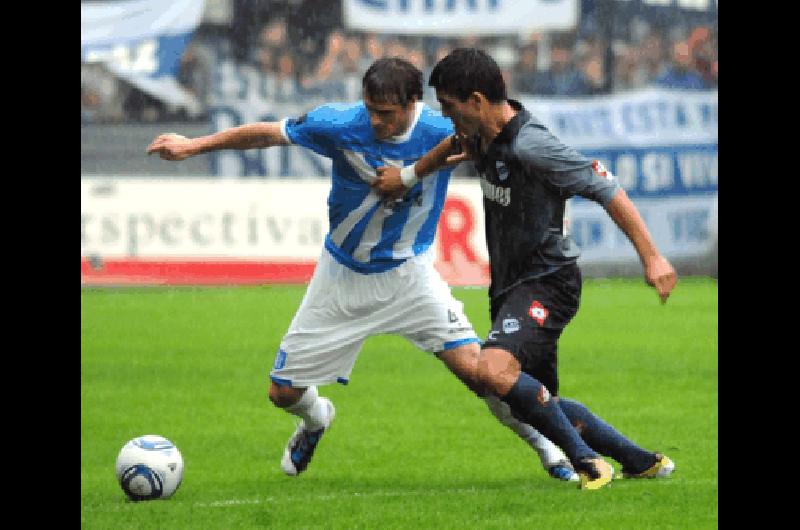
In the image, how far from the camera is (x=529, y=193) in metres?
7.43

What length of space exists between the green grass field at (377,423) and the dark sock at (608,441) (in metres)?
0.17

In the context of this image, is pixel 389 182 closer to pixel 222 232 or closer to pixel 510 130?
pixel 510 130

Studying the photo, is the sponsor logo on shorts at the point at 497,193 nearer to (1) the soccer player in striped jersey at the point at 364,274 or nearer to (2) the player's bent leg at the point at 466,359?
(1) the soccer player in striped jersey at the point at 364,274

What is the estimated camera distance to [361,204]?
28.0ft

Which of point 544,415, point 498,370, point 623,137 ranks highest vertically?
point 623,137

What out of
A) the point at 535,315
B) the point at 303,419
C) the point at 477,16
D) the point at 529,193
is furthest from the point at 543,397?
the point at 477,16

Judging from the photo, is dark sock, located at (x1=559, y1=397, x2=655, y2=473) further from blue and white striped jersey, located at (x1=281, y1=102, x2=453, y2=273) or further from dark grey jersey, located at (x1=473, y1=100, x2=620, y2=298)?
blue and white striped jersey, located at (x1=281, y1=102, x2=453, y2=273)

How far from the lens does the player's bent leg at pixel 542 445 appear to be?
820 centimetres

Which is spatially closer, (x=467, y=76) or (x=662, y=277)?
(x=662, y=277)

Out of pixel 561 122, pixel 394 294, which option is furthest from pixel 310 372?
pixel 561 122

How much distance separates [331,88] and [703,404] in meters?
12.4

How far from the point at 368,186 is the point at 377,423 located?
9.06 feet

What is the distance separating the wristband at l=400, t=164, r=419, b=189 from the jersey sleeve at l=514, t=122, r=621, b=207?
0.91 metres

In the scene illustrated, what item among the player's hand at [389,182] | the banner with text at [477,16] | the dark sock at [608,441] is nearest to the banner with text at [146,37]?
the banner with text at [477,16]
